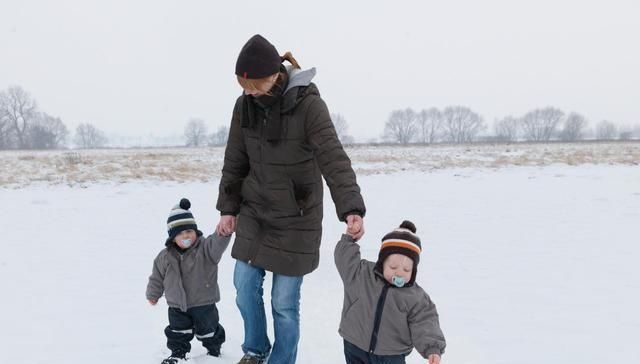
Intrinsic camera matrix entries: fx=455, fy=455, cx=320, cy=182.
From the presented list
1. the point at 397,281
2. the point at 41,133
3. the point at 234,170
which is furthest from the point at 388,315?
the point at 41,133

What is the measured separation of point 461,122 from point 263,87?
110117mm

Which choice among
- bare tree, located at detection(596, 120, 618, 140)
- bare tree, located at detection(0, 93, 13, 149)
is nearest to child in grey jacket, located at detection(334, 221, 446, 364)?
bare tree, located at detection(0, 93, 13, 149)

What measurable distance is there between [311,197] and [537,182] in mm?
13621

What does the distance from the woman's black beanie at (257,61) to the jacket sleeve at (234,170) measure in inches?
15.1

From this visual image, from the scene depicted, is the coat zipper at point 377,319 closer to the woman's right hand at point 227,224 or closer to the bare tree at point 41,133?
the woman's right hand at point 227,224

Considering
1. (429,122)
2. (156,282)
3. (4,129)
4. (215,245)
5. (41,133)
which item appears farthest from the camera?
(429,122)

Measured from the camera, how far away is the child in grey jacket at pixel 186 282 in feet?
9.62

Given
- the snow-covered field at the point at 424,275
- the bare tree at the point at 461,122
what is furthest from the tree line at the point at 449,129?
the snow-covered field at the point at 424,275

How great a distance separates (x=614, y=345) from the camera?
3363 millimetres

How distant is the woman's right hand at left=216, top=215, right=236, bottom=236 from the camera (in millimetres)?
2783

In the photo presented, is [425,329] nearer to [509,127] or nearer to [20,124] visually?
[20,124]

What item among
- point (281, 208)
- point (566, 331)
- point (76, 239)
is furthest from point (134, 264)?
point (566, 331)

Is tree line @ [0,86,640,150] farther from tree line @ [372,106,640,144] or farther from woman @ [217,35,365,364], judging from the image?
woman @ [217,35,365,364]

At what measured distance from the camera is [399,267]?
225cm
